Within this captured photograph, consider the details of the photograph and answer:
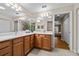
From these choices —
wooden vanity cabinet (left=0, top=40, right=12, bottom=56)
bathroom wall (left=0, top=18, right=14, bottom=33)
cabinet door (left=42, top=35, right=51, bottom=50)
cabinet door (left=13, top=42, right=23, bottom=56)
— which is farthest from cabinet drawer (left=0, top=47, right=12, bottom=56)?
cabinet door (left=42, top=35, right=51, bottom=50)

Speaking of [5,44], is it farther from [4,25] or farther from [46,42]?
[46,42]


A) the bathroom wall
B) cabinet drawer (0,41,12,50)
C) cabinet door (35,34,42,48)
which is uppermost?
the bathroom wall

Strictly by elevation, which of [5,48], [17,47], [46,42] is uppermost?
[5,48]

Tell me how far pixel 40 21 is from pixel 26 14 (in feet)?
2.88

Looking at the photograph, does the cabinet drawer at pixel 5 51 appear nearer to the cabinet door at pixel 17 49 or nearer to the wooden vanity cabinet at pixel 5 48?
the wooden vanity cabinet at pixel 5 48

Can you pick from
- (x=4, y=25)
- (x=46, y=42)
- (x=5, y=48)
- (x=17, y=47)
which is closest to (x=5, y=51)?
(x=5, y=48)

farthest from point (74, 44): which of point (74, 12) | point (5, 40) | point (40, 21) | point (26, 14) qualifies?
point (5, 40)

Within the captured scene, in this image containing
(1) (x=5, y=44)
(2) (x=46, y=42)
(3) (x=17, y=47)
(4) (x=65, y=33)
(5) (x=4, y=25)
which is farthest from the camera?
(4) (x=65, y=33)

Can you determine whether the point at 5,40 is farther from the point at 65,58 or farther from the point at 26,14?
the point at 26,14

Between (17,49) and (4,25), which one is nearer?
(17,49)

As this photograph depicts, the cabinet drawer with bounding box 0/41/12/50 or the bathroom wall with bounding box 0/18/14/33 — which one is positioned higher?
the bathroom wall with bounding box 0/18/14/33

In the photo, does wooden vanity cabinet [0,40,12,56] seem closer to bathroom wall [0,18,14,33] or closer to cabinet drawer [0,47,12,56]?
cabinet drawer [0,47,12,56]

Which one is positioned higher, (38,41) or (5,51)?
(5,51)

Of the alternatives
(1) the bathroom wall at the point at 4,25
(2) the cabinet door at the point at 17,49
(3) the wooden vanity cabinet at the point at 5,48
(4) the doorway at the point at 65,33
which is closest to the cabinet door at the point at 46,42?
(4) the doorway at the point at 65,33
